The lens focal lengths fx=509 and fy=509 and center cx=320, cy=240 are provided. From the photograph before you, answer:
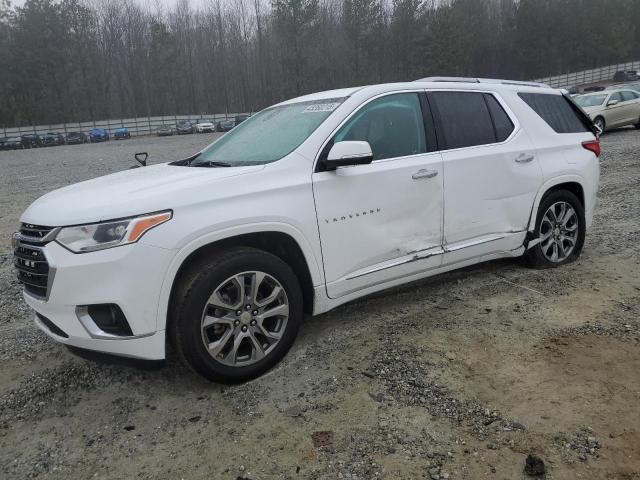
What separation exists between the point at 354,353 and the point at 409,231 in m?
0.98

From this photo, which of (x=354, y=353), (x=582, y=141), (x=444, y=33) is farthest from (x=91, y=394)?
(x=444, y=33)

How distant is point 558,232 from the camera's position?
4.91 meters

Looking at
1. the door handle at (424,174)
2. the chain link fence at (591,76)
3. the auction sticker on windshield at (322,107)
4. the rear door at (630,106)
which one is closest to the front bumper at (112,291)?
the auction sticker on windshield at (322,107)

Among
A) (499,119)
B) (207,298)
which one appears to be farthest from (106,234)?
(499,119)

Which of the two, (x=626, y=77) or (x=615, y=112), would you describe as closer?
(x=615, y=112)

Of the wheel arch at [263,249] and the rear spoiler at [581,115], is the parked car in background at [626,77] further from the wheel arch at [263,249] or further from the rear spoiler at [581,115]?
the wheel arch at [263,249]

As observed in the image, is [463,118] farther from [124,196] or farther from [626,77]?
[626,77]

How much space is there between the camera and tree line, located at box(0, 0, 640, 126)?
199 ft

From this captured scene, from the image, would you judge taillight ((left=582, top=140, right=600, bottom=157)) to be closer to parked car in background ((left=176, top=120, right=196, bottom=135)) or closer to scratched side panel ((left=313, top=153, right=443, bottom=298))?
scratched side panel ((left=313, top=153, right=443, bottom=298))

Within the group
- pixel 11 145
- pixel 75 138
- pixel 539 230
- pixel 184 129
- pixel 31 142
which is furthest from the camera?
pixel 184 129

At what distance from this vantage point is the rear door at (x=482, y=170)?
13.1ft

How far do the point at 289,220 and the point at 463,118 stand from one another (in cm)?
193

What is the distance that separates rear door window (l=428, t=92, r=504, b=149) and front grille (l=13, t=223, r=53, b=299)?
2912 mm

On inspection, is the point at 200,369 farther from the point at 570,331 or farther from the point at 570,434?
the point at 570,331
